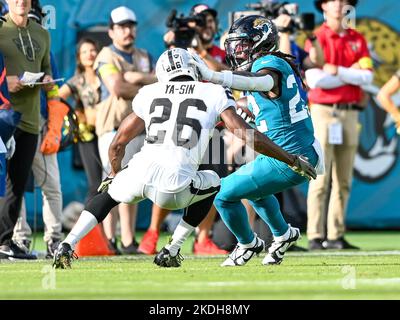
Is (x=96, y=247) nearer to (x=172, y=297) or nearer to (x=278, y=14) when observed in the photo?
(x=278, y=14)

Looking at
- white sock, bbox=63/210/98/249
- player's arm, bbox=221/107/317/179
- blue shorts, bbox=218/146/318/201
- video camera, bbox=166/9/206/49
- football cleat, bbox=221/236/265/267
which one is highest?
video camera, bbox=166/9/206/49

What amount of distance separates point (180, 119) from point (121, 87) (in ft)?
10.1

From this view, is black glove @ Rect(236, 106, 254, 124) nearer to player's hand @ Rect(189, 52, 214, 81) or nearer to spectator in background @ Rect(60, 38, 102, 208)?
player's hand @ Rect(189, 52, 214, 81)

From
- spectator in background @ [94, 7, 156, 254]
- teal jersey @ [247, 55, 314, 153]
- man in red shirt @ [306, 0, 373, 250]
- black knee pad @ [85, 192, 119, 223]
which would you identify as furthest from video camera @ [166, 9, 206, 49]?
black knee pad @ [85, 192, 119, 223]

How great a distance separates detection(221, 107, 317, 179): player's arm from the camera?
880 centimetres

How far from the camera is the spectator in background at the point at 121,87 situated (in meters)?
12.1

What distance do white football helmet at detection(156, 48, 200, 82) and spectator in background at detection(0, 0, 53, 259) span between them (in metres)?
2.08

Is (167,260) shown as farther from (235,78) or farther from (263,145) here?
(235,78)

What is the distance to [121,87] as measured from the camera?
475 inches

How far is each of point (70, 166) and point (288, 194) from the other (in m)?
2.65

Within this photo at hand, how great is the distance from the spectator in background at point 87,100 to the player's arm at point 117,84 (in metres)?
0.45

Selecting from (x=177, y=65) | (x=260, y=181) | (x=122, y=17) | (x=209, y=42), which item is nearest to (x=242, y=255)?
(x=260, y=181)

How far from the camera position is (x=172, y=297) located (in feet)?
23.7
